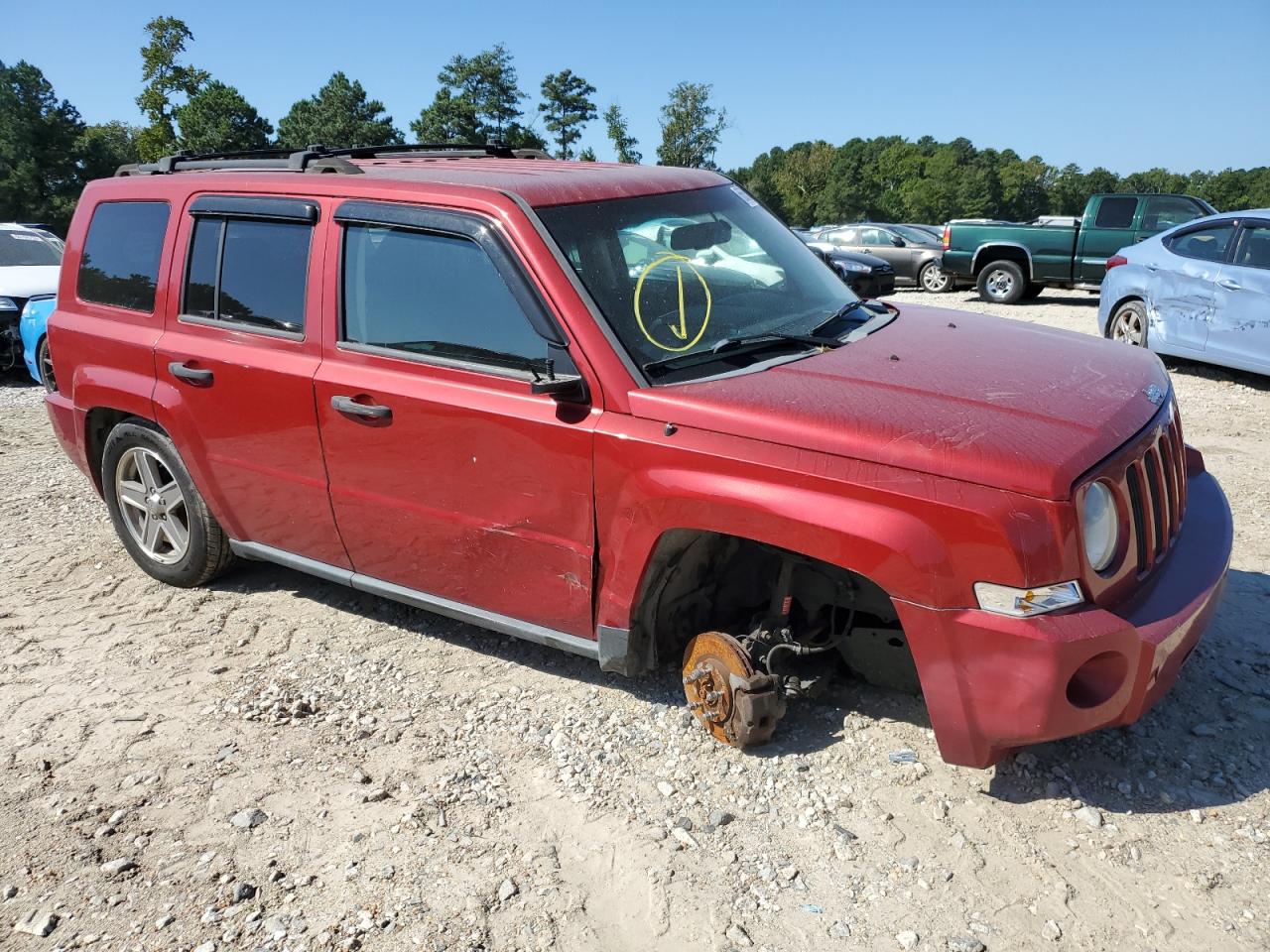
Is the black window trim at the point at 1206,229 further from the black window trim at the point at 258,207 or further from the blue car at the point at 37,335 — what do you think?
the blue car at the point at 37,335

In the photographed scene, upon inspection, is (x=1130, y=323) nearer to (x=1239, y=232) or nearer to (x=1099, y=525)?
(x=1239, y=232)

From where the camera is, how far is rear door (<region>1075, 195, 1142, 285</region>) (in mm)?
14922

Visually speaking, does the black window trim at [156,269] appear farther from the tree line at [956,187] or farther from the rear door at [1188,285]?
the tree line at [956,187]

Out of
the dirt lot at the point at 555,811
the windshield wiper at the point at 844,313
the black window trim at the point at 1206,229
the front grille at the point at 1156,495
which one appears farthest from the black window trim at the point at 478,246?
the black window trim at the point at 1206,229

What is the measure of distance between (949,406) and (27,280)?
1185 centimetres

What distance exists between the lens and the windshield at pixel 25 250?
11.9 metres

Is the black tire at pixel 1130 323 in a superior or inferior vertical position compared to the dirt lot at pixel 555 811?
superior

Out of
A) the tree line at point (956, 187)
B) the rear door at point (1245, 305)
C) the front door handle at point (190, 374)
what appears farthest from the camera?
the tree line at point (956, 187)

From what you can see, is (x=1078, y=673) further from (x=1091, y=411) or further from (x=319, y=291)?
(x=319, y=291)

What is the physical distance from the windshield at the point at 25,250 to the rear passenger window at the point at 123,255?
8597 millimetres

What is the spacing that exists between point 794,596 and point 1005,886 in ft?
3.63

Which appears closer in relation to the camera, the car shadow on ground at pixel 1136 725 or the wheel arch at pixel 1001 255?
the car shadow on ground at pixel 1136 725

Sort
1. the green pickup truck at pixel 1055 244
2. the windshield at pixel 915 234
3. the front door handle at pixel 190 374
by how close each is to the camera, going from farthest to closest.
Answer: the windshield at pixel 915 234
the green pickup truck at pixel 1055 244
the front door handle at pixel 190 374

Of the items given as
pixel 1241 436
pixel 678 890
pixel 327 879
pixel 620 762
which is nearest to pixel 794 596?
pixel 620 762
